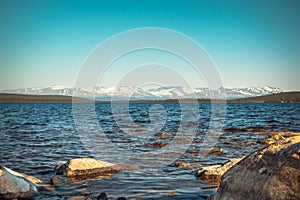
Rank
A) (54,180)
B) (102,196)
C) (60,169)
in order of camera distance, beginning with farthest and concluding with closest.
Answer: (60,169)
(54,180)
(102,196)

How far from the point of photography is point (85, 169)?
442 inches

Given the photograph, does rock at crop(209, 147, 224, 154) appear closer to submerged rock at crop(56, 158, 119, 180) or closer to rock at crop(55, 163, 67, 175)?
submerged rock at crop(56, 158, 119, 180)

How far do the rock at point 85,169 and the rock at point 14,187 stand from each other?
2129 mm

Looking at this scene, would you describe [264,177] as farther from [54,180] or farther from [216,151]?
[216,151]

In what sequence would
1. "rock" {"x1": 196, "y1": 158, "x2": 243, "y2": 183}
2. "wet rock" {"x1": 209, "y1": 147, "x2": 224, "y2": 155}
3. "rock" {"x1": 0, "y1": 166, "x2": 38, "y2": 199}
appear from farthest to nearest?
"wet rock" {"x1": 209, "y1": 147, "x2": 224, "y2": 155}, "rock" {"x1": 196, "y1": 158, "x2": 243, "y2": 183}, "rock" {"x1": 0, "y1": 166, "x2": 38, "y2": 199}

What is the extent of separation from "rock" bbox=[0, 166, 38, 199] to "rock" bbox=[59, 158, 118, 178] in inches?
83.8

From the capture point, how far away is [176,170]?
12188mm

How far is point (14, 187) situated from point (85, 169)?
3.17 meters

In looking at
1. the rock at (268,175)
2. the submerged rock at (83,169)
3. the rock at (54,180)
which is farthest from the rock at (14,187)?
the rock at (268,175)

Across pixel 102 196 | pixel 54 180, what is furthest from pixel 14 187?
pixel 102 196

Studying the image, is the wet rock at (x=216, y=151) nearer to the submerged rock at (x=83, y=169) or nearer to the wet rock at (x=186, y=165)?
the wet rock at (x=186, y=165)

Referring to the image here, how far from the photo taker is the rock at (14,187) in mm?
8167

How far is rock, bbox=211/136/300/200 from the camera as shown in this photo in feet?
17.4

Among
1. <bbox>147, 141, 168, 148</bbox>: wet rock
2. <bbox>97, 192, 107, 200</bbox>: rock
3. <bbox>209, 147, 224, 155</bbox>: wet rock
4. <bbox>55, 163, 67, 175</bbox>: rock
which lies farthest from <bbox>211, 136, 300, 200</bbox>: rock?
<bbox>147, 141, 168, 148</bbox>: wet rock
